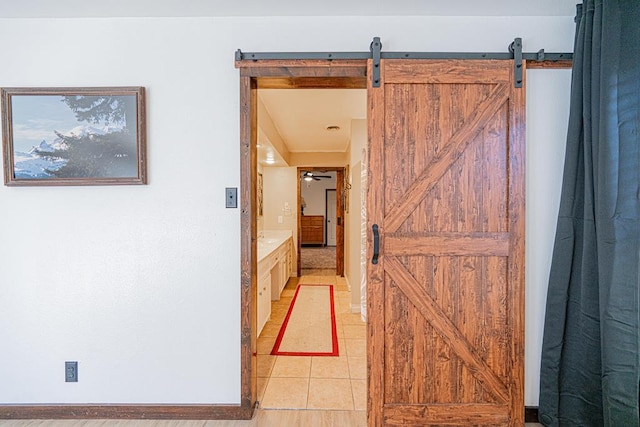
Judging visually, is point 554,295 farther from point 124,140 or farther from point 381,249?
point 124,140

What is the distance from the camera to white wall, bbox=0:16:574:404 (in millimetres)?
1832

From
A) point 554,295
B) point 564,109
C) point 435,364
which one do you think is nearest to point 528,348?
point 554,295

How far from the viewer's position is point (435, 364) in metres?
1.77

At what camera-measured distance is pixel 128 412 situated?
1846mm

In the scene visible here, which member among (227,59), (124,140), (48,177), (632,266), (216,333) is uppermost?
(227,59)

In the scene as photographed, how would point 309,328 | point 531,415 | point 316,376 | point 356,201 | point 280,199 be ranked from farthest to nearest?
→ point 280,199, point 356,201, point 309,328, point 316,376, point 531,415

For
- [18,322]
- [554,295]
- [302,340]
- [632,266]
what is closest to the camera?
[632,266]

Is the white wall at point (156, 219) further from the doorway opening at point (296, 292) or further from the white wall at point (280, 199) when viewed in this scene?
the white wall at point (280, 199)

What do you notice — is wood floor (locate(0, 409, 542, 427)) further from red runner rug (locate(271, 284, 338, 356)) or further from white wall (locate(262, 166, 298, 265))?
white wall (locate(262, 166, 298, 265))

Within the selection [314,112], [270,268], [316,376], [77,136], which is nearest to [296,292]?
[270,268]

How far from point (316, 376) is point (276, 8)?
2.47m

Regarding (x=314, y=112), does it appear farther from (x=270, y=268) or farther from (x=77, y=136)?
(x=77, y=136)

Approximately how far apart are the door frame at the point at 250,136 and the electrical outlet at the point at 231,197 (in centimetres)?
4

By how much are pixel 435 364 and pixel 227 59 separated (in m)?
2.14
